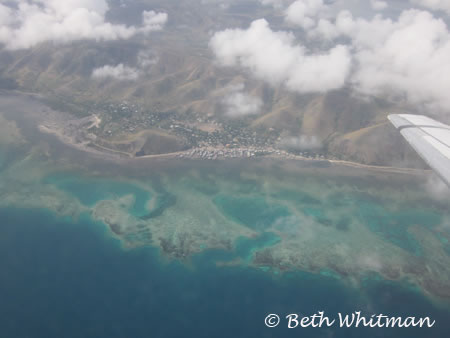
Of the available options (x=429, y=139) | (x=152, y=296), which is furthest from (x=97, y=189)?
(x=429, y=139)

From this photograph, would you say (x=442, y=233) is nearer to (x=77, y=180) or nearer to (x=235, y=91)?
(x=77, y=180)

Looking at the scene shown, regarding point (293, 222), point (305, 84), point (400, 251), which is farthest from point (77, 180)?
point (305, 84)

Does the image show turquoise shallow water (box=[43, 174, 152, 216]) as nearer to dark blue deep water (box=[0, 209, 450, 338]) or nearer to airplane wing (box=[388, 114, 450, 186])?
dark blue deep water (box=[0, 209, 450, 338])

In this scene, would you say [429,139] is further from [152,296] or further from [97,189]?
[97,189]

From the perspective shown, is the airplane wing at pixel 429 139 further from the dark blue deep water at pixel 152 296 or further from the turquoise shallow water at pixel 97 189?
the turquoise shallow water at pixel 97 189

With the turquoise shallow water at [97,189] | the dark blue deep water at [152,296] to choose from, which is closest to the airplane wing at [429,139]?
the dark blue deep water at [152,296]

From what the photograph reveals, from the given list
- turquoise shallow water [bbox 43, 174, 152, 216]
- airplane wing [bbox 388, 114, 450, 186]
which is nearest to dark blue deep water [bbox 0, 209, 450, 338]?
turquoise shallow water [bbox 43, 174, 152, 216]

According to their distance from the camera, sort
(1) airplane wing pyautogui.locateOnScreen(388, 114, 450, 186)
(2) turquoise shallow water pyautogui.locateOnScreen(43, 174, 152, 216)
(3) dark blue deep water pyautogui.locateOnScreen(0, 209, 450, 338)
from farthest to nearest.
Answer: (2) turquoise shallow water pyautogui.locateOnScreen(43, 174, 152, 216)
(3) dark blue deep water pyautogui.locateOnScreen(0, 209, 450, 338)
(1) airplane wing pyautogui.locateOnScreen(388, 114, 450, 186)
